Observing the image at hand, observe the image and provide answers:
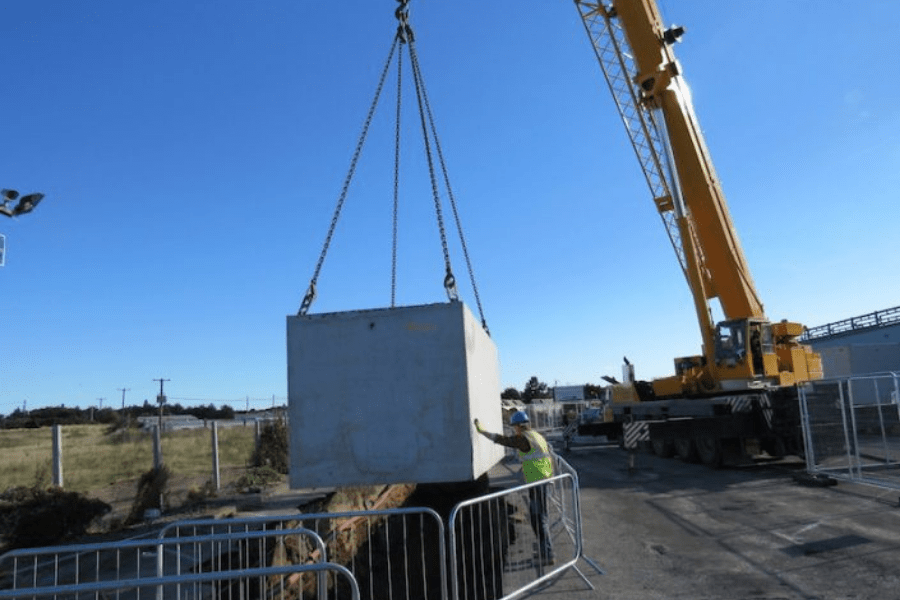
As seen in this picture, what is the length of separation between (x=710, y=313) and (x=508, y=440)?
34.0 ft

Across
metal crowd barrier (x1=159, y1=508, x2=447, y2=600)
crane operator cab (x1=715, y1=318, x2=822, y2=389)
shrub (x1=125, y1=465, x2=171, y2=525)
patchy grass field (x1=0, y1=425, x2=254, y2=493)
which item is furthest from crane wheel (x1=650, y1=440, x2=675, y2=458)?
shrub (x1=125, y1=465, x2=171, y2=525)

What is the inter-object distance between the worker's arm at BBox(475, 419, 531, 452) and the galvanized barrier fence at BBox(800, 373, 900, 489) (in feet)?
19.8

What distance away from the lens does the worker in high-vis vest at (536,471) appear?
23.2 ft

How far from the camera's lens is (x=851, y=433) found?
11125mm

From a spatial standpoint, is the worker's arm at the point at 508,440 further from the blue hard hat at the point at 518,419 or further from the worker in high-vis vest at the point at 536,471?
the blue hard hat at the point at 518,419

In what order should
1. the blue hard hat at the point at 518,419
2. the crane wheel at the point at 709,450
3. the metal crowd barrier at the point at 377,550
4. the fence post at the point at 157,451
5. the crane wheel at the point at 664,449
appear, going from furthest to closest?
the crane wheel at the point at 664,449 → the crane wheel at the point at 709,450 → the fence post at the point at 157,451 → the metal crowd barrier at the point at 377,550 → the blue hard hat at the point at 518,419

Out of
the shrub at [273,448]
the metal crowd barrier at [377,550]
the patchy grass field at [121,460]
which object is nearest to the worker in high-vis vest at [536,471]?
the metal crowd barrier at [377,550]

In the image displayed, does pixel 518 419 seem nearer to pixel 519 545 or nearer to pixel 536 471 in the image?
pixel 536 471

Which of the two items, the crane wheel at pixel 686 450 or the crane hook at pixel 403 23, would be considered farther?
the crane wheel at pixel 686 450

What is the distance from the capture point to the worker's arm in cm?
577

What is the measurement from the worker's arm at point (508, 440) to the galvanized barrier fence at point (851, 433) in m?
6.02

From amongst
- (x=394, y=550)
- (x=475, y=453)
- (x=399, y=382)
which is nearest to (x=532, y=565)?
(x=475, y=453)

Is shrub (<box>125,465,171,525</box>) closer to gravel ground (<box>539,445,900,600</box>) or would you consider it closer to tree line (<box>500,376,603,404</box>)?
gravel ground (<box>539,445,900,600</box>)

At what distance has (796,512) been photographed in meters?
9.57
